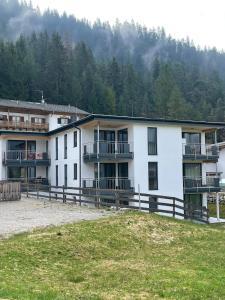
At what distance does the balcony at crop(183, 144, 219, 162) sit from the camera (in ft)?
115

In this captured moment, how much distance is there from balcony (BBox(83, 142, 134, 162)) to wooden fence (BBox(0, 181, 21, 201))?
21.3 feet

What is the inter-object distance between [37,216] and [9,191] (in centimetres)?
978

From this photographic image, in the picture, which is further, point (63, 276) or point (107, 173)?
point (107, 173)

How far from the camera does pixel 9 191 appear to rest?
1130 inches

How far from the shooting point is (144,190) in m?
32.3

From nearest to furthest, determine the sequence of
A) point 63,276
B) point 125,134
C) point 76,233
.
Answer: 1. point 63,276
2. point 76,233
3. point 125,134

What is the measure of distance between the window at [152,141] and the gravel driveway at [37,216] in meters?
11.4

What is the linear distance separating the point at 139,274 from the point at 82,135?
25.2m

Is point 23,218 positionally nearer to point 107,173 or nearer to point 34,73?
point 107,173

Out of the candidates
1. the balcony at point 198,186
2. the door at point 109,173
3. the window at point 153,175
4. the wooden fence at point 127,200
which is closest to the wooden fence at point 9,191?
the wooden fence at point 127,200

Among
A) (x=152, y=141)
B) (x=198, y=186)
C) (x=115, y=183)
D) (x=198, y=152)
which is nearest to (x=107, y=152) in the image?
(x=115, y=183)

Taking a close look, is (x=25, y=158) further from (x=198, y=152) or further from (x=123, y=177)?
(x=198, y=152)

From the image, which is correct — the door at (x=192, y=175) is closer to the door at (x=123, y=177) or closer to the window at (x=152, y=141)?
the window at (x=152, y=141)

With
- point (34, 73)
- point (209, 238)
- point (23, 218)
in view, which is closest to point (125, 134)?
point (23, 218)
